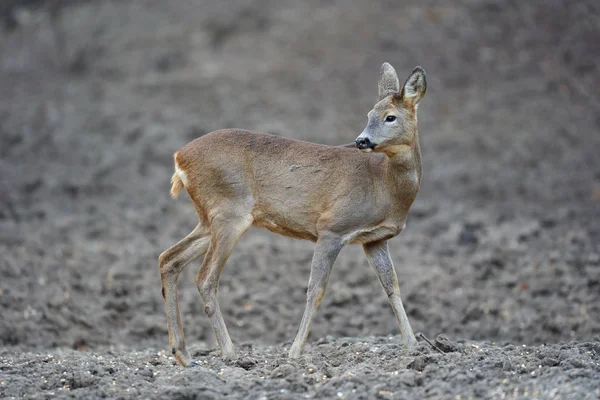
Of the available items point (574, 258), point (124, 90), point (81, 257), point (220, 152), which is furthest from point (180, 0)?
point (220, 152)

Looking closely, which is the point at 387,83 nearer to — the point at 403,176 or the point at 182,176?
the point at 403,176

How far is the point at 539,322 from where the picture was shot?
33.3ft

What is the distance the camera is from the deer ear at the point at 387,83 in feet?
26.0

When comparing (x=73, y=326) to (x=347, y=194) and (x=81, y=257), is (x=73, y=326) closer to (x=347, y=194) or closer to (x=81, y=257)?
(x=81, y=257)

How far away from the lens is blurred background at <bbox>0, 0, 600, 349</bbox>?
10.7 metres

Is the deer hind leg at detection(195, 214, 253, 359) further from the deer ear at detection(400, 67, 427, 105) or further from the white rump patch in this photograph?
the deer ear at detection(400, 67, 427, 105)

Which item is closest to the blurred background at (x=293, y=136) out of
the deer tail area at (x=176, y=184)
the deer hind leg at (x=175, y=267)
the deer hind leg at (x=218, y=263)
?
the deer hind leg at (x=175, y=267)

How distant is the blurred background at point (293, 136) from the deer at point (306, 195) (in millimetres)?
1957

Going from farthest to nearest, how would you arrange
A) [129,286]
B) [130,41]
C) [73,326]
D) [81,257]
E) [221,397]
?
[130,41] < [81,257] < [129,286] < [73,326] < [221,397]

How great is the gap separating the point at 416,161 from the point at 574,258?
4850 millimetres

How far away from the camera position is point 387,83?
26.1ft

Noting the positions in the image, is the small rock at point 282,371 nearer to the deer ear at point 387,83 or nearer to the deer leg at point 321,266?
the deer leg at point 321,266

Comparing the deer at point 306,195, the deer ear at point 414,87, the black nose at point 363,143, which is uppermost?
the deer ear at point 414,87

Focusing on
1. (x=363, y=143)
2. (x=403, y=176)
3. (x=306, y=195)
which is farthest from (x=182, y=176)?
(x=403, y=176)
